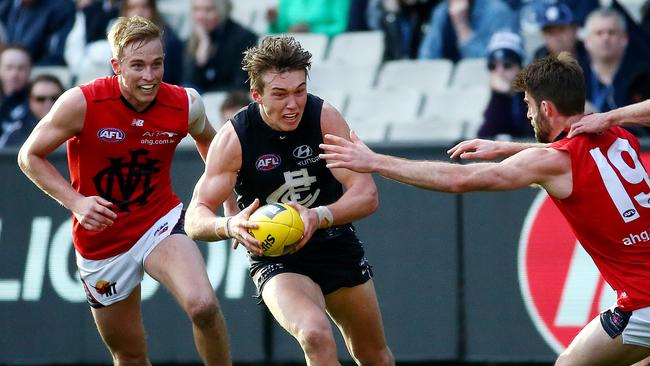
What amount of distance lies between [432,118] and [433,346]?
2589 millimetres

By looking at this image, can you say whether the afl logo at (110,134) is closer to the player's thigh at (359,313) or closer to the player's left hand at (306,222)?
the player's left hand at (306,222)

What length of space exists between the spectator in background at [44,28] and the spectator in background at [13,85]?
1.05 meters

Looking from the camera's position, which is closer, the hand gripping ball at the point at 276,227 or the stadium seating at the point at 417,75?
the hand gripping ball at the point at 276,227

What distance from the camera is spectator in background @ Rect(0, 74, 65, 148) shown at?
39.6 feet

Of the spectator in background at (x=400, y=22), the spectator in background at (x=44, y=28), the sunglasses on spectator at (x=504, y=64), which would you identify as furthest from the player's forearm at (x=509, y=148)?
the spectator in background at (x=44, y=28)

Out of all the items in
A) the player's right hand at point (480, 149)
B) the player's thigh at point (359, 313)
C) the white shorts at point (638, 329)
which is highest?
the player's right hand at point (480, 149)

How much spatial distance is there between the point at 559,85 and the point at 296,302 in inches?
76.0

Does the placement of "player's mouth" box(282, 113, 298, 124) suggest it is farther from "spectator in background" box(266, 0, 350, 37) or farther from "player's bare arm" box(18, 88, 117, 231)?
"spectator in background" box(266, 0, 350, 37)

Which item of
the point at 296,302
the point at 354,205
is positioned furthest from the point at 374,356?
the point at 354,205

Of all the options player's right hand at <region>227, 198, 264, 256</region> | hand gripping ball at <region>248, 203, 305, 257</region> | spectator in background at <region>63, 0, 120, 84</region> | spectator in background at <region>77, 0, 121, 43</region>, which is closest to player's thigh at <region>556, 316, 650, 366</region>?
hand gripping ball at <region>248, 203, 305, 257</region>

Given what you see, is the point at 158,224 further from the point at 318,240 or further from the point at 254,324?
the point at 254,324

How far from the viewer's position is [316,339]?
22.9 ft

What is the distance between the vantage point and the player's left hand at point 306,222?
6996mm

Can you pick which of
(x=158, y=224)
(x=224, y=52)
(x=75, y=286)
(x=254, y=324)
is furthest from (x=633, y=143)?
(x=224, y=52)
